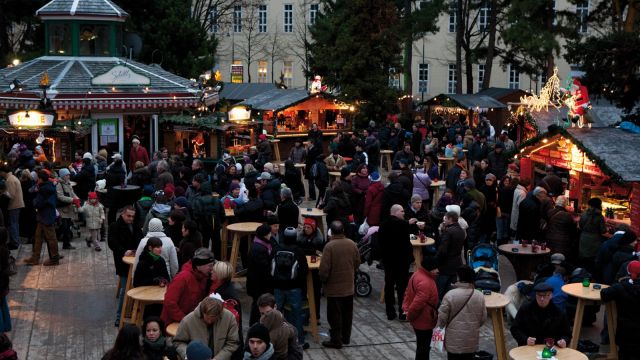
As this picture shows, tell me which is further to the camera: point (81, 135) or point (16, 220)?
point (81, 135)

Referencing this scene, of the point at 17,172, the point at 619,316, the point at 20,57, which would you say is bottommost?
the point at 619,316

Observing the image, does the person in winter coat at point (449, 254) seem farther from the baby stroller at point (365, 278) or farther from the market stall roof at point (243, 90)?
the market stall roof at point (243, 90)

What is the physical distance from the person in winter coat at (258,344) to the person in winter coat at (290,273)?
2957 mm

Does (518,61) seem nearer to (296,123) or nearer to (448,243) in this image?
(296,123)

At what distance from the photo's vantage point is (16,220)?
1648cm

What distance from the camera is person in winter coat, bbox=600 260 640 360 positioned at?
10.2 m

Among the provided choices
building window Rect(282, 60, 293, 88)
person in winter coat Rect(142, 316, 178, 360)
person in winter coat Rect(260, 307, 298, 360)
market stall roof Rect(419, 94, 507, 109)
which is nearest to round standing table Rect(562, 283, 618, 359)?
person in winter coat Rect(260, 307, 298, 360)

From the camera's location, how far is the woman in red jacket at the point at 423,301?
33.4 ft

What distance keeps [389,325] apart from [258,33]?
50.4 metres

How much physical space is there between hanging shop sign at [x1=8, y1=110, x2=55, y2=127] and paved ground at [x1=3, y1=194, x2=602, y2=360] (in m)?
8.48

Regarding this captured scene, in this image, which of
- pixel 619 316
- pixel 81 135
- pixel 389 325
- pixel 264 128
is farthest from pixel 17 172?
pixel 264 128

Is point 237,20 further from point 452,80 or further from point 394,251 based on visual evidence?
point 394,251

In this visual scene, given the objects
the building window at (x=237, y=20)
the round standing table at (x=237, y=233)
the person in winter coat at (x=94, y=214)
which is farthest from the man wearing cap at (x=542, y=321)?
the building window at (x=237, y=20)

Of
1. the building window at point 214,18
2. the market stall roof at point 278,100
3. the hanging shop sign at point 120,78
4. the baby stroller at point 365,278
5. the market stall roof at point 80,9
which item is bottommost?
the baby stroller at point 365,278
